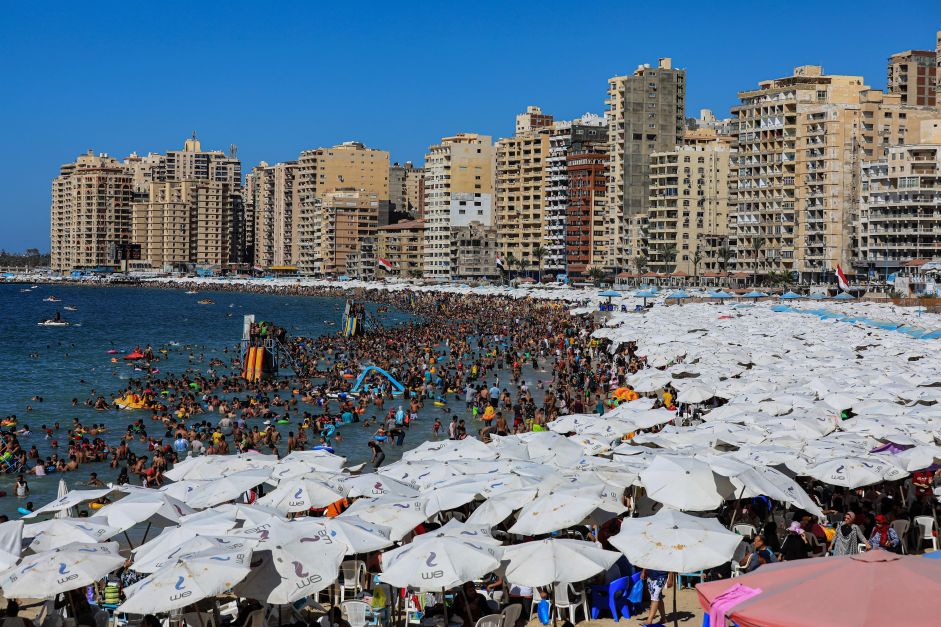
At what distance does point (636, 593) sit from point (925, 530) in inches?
187

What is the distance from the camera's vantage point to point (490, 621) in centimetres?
1105

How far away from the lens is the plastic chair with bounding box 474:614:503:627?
36.0 feet

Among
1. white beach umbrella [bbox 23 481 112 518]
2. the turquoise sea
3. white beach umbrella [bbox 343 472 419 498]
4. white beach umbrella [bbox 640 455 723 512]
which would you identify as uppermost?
white beach umbrella [bbox 640 455 723 512]

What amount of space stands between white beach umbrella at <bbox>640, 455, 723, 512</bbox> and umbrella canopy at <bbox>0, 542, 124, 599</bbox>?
256 inches

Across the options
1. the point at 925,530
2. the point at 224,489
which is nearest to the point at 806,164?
the point at 925,530

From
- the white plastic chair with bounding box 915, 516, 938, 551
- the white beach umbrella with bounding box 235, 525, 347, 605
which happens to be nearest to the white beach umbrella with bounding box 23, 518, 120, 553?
the white beach umbrella with bounding box 235, 525, 347, 605

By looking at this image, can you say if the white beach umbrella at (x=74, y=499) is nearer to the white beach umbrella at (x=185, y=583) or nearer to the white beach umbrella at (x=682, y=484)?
the white beach umbrella at (x=185, y=583)

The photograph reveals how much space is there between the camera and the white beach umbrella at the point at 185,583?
10070 millimetres

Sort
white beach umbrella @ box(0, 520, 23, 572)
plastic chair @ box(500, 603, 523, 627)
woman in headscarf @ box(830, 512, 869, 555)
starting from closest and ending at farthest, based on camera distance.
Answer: plastic chair @ box(500, 603, 523, 627) < white beach umbrella @ box(0, 520, 23, 572) < woman in headscarf @ box(830, 512, 869, 555)

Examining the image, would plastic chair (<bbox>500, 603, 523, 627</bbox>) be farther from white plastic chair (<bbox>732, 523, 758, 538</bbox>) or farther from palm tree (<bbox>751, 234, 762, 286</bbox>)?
palm tree (<bbox>751, 234, 762, 286</bbox>)

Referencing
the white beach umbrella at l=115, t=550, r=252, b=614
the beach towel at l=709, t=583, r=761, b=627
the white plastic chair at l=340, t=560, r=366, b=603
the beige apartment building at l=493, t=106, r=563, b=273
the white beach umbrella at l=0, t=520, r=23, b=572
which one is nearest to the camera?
the beach towel at l=709, t=583, r=761, b=627

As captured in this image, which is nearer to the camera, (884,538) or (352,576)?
(884,538)

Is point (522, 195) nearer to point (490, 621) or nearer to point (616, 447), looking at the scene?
point (616, 447)

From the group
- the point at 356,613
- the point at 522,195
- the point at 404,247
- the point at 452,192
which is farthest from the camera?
the point at 404,247
